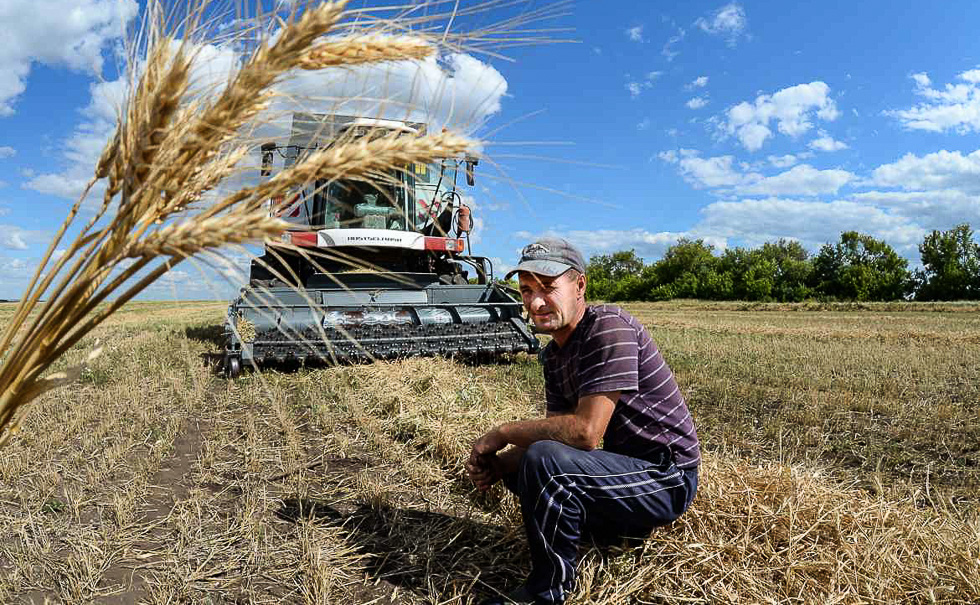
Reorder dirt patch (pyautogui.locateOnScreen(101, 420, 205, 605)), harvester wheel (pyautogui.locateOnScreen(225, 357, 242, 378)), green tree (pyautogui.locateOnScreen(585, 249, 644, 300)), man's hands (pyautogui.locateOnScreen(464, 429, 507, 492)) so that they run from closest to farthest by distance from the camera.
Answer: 1. dirt patch (pyautogui.locateOnScreen(101, 420, 205, 605))
2. man's hands (pyautogui.locateOnScreen(464, 429, 507, 492))
3. harvester wheel (pyautogui.locateOnScreen(225, 357, 242, 378))
4. green tree (pyautogui.locateOnScreen(585, 249, 644, 300))

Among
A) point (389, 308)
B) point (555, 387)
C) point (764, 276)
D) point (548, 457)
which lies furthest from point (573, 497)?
point (764, 276)

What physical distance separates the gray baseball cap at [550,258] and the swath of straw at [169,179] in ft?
4.09

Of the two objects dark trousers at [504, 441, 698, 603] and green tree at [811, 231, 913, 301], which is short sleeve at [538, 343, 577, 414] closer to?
dark trousers at [504, 441, 698, 603]

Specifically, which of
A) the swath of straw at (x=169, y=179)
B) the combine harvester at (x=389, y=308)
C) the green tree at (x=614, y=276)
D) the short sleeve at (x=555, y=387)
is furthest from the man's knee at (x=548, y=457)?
the green tree at (x=614, y=276)

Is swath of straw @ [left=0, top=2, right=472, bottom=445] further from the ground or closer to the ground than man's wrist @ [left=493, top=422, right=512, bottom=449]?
further from the ground

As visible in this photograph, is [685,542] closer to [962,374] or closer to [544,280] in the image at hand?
[544,280]

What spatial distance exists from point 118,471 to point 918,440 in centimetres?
589

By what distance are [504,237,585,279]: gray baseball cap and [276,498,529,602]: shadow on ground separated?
127 centimetres

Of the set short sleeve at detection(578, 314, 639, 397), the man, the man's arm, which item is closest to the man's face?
the man

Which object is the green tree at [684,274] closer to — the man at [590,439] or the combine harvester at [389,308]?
the combine harvester at [389,308]

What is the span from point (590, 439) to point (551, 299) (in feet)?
1.85

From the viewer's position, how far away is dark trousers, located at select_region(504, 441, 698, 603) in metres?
2.26

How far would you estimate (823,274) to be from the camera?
49.1 m

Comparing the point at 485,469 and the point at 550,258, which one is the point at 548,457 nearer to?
the point at 485,469
